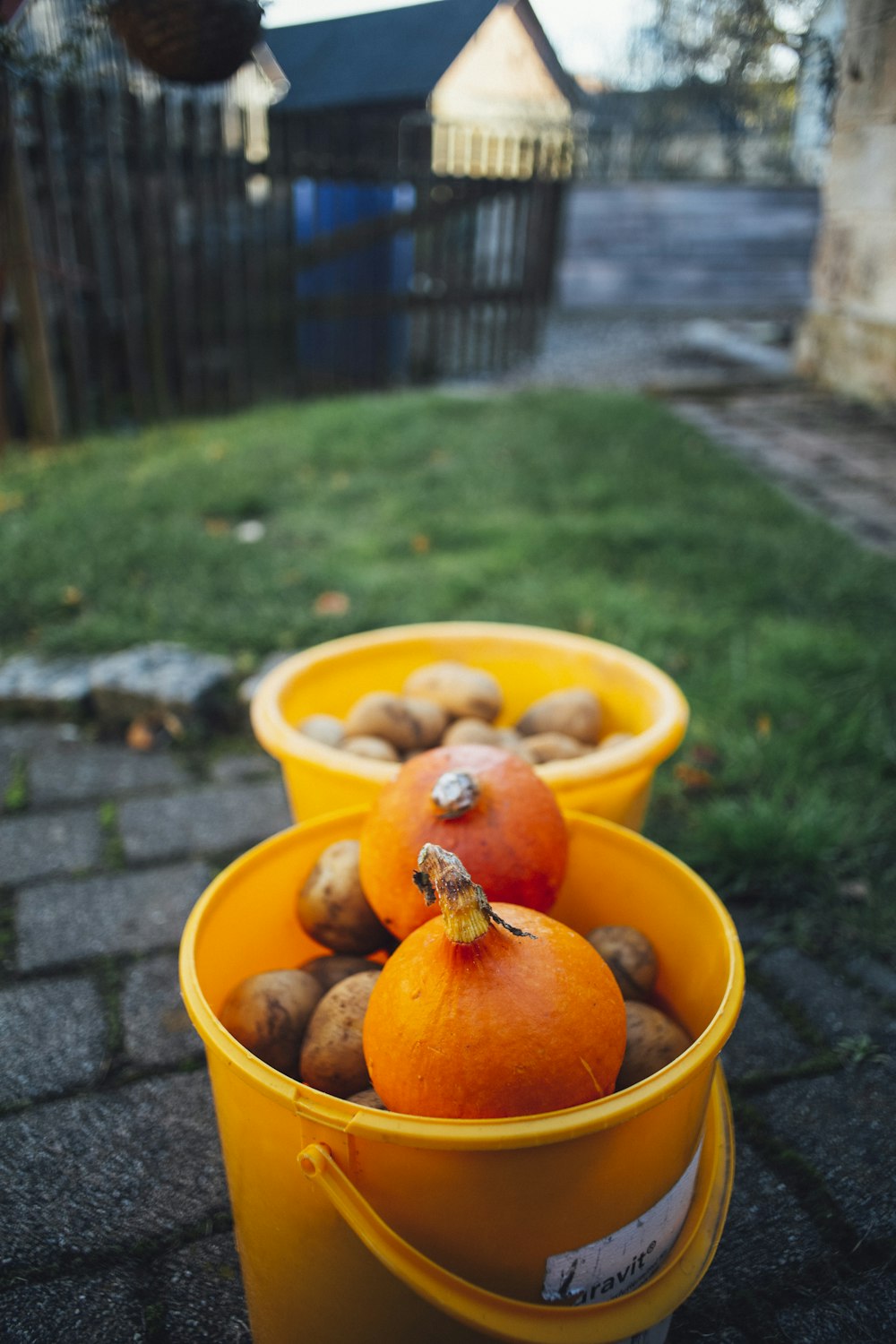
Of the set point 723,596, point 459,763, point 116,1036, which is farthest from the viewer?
point 723,596

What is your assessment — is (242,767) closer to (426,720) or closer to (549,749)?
(426,720)

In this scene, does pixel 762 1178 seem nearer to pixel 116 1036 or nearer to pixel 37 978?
pixel 116 1036

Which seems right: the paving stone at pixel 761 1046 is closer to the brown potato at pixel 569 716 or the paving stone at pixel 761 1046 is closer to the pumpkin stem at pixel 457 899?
the brown potato at pixel 569 716

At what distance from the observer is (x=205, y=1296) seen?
116 cm

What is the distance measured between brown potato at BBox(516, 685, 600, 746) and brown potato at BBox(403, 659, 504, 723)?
8 centimetres

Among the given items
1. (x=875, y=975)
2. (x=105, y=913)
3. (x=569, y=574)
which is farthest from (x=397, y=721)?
(x=569, y=574)

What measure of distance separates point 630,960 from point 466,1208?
441 mm

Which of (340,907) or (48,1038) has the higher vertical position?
(340,907)

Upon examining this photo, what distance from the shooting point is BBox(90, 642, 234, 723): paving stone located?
244cm

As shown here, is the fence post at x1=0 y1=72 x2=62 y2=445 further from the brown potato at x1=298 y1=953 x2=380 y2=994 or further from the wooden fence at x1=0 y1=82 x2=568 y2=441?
the brown potato at x1=298 y1=953 x2=380 y2=994

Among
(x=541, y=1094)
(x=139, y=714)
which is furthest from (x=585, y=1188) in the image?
(x=139, y=714)

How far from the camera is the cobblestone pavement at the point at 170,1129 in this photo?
3.74 ft

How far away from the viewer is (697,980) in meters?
1.19

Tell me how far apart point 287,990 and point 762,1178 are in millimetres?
732
